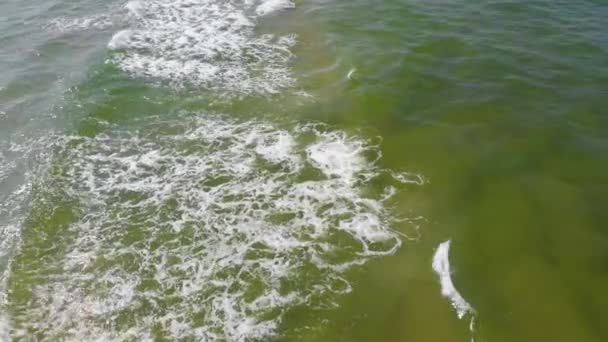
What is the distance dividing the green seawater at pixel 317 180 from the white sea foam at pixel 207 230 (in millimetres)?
59

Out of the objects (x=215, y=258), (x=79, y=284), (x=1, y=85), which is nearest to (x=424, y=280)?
(x=215, y=258)

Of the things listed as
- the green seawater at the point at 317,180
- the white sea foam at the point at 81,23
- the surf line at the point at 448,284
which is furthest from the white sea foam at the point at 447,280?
the white sea foam at the point at 81,23

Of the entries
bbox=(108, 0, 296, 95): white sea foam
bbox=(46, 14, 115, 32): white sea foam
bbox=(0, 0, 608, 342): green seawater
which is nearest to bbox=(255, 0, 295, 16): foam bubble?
bbox=(108, 0, 296, 95): white sea foam

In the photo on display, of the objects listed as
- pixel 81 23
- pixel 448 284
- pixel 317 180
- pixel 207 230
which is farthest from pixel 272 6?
pixel 448 284

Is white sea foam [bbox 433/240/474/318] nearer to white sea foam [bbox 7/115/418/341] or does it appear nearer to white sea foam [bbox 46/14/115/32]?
white sea foam [bbox 7/115/418/341]

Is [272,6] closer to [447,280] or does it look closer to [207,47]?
[207,47]

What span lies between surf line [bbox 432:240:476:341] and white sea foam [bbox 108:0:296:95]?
9518 millimetres

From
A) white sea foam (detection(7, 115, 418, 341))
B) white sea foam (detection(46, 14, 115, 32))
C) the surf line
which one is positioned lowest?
the surf line

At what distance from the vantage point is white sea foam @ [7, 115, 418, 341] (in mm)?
10141

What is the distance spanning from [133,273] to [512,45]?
16918 millimetres

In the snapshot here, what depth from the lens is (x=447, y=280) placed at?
10.5m

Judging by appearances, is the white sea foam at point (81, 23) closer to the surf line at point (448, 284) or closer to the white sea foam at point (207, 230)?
the white sea foam at point (207, 230)

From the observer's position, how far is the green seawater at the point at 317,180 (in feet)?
33.2

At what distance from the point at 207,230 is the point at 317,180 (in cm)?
360
